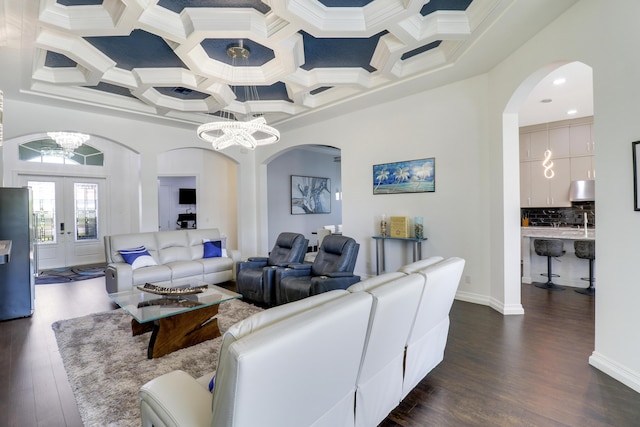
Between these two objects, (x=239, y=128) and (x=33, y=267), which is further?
(x=33, y=267)

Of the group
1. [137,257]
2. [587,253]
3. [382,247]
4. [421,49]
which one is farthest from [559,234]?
[137,257]

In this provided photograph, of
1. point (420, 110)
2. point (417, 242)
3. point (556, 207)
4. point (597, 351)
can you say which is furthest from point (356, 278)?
point (556, 207)

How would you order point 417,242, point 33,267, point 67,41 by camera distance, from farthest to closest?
point 417,242 → point 33,267 → point 67,41

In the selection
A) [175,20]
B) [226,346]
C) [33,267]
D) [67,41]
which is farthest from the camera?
[33,267]

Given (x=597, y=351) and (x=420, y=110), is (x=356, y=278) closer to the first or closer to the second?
(x=597, y=351)

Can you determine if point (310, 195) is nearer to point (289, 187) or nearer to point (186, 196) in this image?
point (289, 187)

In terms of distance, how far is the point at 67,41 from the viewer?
339cm

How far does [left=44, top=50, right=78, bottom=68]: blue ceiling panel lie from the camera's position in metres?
3.83

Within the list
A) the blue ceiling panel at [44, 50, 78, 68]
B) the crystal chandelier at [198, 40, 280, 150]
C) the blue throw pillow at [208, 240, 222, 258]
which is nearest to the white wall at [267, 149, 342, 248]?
the blue throw pillow at [208, 240, 222, 258]

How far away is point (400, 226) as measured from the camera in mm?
4922

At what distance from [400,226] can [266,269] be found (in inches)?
87.4

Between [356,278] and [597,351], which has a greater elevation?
[356,278]

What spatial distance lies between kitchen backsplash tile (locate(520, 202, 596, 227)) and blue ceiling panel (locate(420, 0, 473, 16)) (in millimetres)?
5436

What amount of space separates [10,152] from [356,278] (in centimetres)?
808
